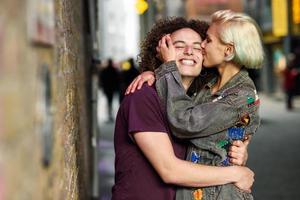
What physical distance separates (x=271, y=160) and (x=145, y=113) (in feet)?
28.0

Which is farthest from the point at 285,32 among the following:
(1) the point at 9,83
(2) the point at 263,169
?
(1) the point at 9,83

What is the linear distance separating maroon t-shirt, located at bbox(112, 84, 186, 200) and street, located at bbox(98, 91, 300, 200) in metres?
5.20

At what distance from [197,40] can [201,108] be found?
448mm

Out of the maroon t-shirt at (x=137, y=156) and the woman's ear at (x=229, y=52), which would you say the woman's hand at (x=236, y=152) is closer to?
the maroon t-shirt at (x=137, y=156)

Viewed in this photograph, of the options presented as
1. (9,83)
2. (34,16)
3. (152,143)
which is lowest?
(152,143)

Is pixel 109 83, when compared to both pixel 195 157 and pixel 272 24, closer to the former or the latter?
pixel 272 24

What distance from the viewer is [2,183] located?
1.20 m

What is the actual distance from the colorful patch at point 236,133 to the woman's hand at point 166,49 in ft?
1.47

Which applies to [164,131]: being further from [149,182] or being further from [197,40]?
[197,40]

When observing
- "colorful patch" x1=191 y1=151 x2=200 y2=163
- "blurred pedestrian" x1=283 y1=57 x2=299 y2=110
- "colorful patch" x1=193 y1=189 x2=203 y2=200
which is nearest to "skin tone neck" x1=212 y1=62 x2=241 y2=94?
"colorful patch" x1=191 y1=151 x2=200 y2=163

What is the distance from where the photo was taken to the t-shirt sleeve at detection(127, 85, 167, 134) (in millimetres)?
2496

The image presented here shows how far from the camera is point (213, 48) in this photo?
9.32ft

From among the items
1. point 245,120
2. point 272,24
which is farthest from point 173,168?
point 272,24

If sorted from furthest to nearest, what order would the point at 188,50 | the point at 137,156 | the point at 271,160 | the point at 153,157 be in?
the point at 271,160 → the point at 188,50 → the point at 137,156 → the point at 153,157
